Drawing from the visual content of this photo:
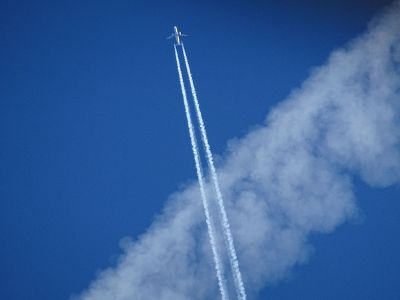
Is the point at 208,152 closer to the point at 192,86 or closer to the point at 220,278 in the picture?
the point at 192,86

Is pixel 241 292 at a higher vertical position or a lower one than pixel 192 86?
lower

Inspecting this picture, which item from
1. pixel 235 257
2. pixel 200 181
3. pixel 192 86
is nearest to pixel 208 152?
pixel 200 181

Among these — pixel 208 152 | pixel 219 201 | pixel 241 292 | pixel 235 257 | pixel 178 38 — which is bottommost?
pixel 241 292

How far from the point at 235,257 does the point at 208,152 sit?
7442mm

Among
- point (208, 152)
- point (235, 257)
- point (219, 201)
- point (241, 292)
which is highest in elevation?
point (208, 152)

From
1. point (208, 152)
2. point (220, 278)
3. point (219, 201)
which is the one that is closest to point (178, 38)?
point (208, 152)

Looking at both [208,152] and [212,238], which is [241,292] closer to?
[212,238]

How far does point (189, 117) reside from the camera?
1208 inches

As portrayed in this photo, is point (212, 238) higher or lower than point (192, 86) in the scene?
lower

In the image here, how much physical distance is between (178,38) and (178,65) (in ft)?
5.81

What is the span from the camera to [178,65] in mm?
30781

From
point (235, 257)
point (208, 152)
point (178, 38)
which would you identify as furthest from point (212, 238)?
point (178, 38)

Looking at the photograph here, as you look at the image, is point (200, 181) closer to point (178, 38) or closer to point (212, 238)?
point (212, 238)

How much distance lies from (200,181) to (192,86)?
643cm
